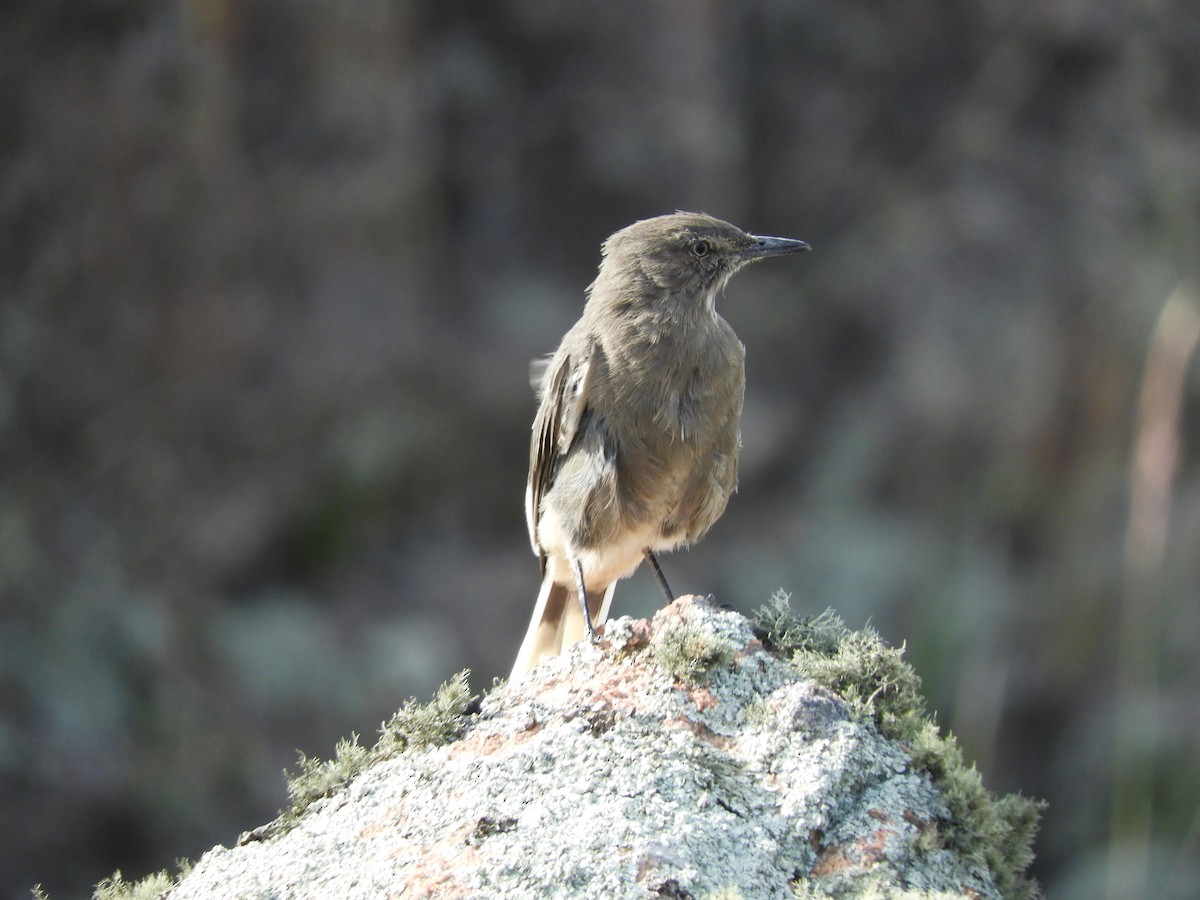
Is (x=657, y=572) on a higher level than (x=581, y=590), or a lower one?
higher

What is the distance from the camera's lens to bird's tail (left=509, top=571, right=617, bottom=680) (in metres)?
5.02

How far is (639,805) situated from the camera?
2803 millimetres

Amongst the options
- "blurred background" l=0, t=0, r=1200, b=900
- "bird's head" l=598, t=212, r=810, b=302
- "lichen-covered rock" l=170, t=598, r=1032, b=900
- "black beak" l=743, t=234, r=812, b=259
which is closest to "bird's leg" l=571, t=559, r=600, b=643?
"bird's head" l=598, t=212, r=810, b=302

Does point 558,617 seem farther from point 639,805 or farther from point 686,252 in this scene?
point 639,805

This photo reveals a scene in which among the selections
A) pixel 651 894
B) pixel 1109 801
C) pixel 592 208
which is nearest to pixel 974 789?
pixel 651 894

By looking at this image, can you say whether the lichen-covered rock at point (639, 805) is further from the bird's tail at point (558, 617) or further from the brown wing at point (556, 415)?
the bird's tail at point (558, 617)

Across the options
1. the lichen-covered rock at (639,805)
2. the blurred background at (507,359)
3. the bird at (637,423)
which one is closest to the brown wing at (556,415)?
the bird at (637,423)

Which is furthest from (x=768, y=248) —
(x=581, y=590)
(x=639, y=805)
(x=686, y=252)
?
(x=639, y=805)

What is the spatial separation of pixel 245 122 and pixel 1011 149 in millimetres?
6388

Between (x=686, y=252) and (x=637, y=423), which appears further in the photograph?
(x=686, y=252)

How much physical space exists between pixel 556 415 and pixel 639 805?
7.52 ft

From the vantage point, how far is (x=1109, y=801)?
354 inches

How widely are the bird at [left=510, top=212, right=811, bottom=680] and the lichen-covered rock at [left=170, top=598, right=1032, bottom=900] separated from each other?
1248mm

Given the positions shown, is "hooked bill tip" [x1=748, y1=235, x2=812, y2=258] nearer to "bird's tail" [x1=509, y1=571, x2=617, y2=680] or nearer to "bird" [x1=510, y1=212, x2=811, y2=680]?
"bird" [x1=510, y1=212, x2=811, y2=680]
